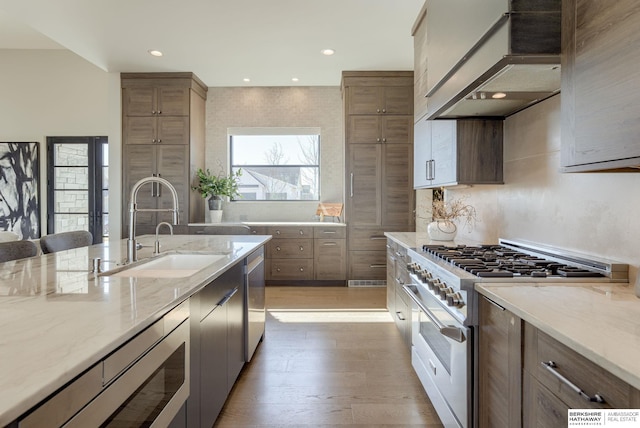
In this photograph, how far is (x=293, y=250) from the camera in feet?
16.6

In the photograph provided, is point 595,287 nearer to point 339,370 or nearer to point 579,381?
point 579,381

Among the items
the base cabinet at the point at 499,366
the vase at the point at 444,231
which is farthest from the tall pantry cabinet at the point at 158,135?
the base cabinet at the point at 499,366

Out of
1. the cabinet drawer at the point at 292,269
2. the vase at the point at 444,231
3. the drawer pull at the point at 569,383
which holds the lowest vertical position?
the cabinet drawer at the point at 292,269

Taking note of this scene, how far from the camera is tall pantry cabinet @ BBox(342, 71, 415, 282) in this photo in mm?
4914

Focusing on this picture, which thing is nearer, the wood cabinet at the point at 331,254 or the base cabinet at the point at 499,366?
the base cabinet at the point at 499,366

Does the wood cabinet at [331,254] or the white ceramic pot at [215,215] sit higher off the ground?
the white ceramic pot at [215,215]

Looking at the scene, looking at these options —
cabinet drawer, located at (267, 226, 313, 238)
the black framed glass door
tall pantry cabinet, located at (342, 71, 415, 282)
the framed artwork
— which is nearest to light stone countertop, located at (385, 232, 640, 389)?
tall pantry cabinet, located at (342, 71, 415, 282)

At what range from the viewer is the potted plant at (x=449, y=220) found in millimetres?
2938

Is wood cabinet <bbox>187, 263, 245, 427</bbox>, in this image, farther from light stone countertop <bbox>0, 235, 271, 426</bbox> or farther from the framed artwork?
the framed artwork

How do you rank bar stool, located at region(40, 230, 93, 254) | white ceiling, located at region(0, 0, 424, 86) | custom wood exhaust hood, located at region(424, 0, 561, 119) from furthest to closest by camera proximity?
white ceiling, located at region(0, 0, 424, 86)
bar stool, located at region(40, 230, 93, 254)
custom wood exhaust hood, located at region(424, 0, 561, 119)

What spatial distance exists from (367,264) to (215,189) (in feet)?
7.99

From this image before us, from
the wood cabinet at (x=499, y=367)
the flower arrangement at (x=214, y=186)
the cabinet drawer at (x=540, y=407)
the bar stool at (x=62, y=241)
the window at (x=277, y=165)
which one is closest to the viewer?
the cabinet drawer at (x=540, y=407)

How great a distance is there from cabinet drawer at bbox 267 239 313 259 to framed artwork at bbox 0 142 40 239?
3979 millimetres

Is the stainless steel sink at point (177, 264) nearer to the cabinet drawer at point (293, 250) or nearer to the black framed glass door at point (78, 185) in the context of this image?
the cabinet drawer at point (293, 250)
